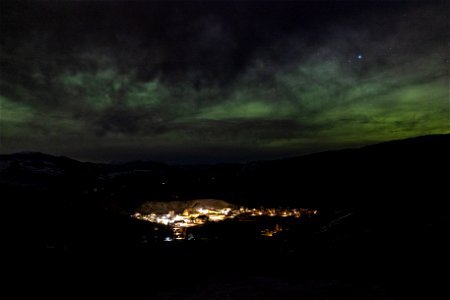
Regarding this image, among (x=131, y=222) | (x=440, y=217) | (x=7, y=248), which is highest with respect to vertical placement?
(x=440, y=217)

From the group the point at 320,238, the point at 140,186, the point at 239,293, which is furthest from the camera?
the point at 140,186

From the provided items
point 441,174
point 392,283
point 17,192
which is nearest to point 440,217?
point 392,283

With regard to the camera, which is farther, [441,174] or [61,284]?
[441,174]

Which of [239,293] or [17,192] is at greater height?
[17,192]

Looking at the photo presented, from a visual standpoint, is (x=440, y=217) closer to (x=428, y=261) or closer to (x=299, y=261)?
(x=428, y=261)

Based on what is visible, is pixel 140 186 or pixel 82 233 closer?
pixel 82 233

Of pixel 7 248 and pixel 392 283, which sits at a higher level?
pixel 7 248

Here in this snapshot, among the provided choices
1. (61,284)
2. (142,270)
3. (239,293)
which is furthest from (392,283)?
(61,284)

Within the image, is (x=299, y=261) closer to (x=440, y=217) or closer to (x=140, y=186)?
(x=440, y=217)

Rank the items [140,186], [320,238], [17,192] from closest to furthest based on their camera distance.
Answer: [320,238] < [17,192] < [140,186]
